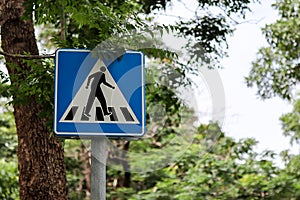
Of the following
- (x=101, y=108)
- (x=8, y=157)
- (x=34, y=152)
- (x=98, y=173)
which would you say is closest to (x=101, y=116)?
(x=101, y=108)

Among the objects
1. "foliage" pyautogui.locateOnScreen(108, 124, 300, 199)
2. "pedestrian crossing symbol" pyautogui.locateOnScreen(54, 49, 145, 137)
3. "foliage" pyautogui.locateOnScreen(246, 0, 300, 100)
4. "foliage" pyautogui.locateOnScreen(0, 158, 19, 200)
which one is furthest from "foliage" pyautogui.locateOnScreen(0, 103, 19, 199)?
"pedestrian crossing symbol" pyautogui.locateOnScreen(54, 49, 145, 137)

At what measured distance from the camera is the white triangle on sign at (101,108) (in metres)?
A: 1.67

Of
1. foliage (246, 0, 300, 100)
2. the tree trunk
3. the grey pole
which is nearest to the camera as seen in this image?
the grey pole

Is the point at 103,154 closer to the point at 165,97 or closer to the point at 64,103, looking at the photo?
the point at 64,103

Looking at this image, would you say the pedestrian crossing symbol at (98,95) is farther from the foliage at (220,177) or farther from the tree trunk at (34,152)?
the foliage at (220,177)

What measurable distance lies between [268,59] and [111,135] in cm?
458

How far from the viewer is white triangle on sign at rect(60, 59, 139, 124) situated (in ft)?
5.48

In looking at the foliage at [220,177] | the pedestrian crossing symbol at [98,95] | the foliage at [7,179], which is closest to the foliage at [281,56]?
the foliage at [220,177]

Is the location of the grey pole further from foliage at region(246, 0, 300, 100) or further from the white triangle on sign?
foliage at region(246, 0, 300, 100)

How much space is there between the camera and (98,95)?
1.70 m

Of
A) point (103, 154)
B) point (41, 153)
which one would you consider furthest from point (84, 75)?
point (41, 153)

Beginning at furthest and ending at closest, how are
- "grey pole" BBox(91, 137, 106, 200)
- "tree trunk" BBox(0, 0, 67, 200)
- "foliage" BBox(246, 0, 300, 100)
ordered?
1. "foliage" BBox(246, 0, 300, 100)
2. "tree trunk" BBox(0, 0, 67, 200)
3. "grey pole" BBox(91, 137, 106, 200)

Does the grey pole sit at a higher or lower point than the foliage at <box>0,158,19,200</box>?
higher

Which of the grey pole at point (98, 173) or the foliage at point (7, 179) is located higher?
the grey pole at point (98, 173)
